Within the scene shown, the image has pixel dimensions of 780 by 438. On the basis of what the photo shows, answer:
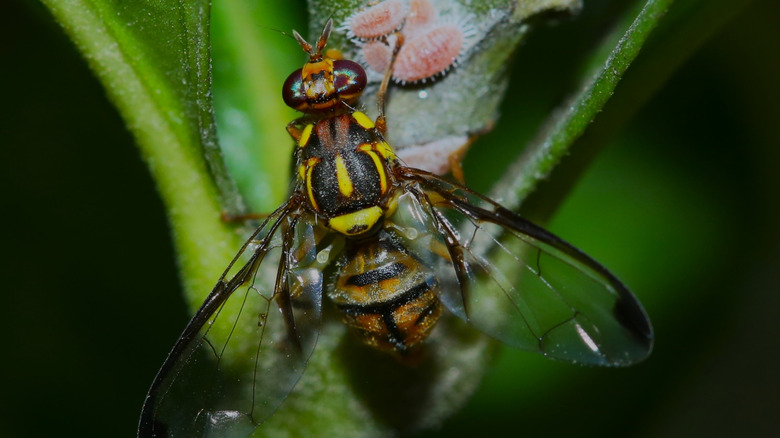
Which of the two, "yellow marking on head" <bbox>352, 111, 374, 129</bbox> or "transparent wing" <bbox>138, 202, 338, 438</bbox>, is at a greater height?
"yellow marking on head" <bbox>352, 111, 374, 129</bbox>

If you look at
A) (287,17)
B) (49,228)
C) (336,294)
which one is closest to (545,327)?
(336,294)

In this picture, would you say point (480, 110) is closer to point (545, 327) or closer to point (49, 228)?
point (545, 327)

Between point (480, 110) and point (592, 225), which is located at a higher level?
point (480, 110)

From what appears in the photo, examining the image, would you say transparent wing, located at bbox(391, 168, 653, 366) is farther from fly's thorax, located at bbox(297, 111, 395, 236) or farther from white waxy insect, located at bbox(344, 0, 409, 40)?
white waxy insect, located at bbox(344, 0, 409, 40)

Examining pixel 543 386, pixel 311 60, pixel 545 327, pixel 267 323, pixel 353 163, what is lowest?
pixel 543 386

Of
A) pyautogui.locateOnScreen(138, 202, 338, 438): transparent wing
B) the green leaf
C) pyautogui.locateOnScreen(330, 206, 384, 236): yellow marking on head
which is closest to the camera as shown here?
the green leaf

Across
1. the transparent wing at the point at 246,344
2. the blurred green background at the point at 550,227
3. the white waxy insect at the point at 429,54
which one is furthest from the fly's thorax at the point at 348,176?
the blurred green background at the point at 550,227

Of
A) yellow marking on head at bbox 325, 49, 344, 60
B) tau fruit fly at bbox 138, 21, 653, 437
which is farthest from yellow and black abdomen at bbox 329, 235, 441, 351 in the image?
yellow marking on head at bbox 325, 49, 344, 60
